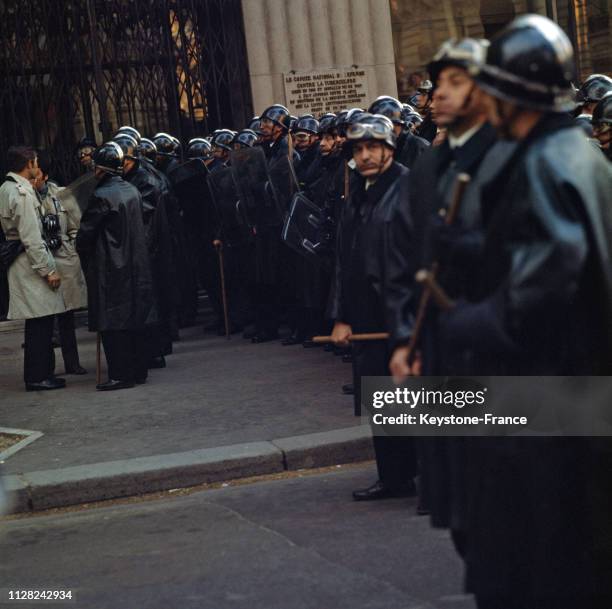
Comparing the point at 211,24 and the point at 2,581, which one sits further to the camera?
the point at 211,24

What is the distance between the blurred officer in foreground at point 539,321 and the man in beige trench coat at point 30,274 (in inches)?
293

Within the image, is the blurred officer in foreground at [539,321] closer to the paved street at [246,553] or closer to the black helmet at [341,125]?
the paved street at [246,553]

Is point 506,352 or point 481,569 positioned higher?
point 506,352

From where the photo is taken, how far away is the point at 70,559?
5859 millimetres

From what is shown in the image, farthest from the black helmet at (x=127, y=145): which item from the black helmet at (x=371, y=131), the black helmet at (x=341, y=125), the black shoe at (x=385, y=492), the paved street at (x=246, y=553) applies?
the black shoe at (x=385, y=492)

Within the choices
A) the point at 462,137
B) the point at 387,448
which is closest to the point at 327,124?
the point at 387,448

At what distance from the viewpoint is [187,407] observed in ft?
30.3

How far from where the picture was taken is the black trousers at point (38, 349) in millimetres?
10523

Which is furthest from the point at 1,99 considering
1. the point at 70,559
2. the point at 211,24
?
the point at 70,559

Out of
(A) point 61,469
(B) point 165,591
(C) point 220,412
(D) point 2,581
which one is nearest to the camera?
(B) point 165,591

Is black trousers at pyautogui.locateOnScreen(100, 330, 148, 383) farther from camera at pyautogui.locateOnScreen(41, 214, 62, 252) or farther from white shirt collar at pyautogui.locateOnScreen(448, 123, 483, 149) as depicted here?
white shirt collar at pyautogui.locateOnScreen(448, 123, 483, 149)

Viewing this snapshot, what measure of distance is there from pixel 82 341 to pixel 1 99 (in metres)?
3.41

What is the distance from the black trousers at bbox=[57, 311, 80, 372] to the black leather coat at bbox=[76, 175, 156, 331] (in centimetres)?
104

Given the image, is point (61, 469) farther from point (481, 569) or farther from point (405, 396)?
point (481, 569)
